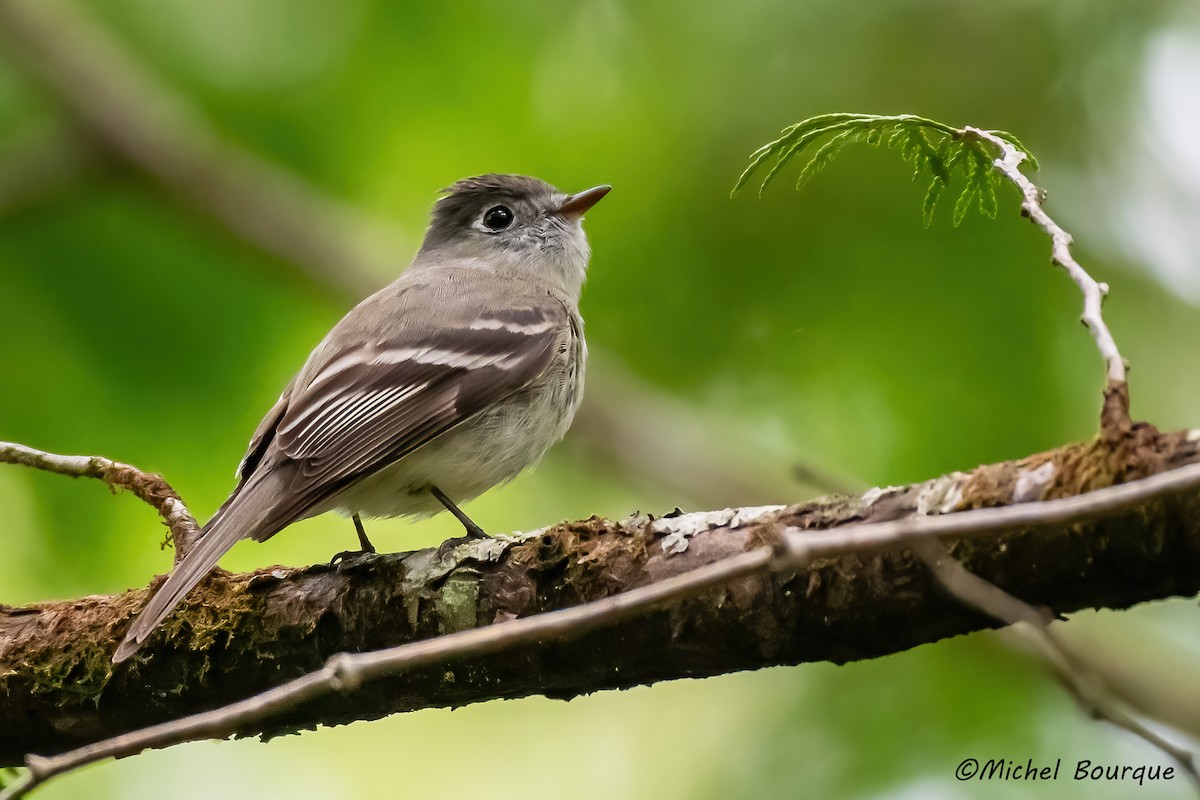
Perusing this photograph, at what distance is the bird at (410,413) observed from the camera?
13.7 ft

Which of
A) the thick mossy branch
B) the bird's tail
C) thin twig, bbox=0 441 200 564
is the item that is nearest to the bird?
the bird's tail

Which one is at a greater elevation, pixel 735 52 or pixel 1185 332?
A: pixel 735 52

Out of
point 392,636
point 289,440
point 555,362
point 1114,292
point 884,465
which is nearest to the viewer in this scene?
point 392,636

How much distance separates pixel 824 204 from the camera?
6.55 metres

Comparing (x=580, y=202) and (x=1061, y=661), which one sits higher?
(x=580, y=202)

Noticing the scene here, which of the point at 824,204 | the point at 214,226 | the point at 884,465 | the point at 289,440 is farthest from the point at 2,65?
the point at 884,465

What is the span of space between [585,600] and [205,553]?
1243 millimetres

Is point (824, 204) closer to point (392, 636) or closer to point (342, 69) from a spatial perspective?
point (342, 69)

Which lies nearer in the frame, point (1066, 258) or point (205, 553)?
point (1066, 258)

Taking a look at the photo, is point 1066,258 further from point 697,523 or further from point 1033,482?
point 697,523

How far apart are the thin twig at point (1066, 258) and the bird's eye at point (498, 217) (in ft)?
11.4

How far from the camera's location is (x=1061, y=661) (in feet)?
6.42

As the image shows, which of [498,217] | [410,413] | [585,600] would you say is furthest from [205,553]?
[498,217]

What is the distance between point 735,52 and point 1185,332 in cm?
275
